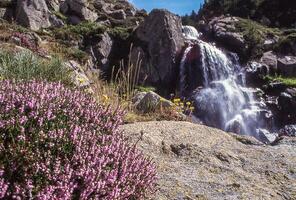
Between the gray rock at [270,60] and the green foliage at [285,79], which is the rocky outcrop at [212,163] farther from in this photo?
the gray rock at [270,60]

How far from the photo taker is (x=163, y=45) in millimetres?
29500

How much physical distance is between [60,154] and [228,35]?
3268cm

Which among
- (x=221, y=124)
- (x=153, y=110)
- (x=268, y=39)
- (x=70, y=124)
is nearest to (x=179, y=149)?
(x=70, y=124)

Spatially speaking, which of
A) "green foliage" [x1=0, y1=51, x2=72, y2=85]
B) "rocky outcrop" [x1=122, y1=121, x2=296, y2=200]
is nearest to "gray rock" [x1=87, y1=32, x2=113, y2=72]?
"green foliage" [x1=0, y1=51, x2=72, y2=85]

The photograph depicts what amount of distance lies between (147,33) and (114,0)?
22.4 metres

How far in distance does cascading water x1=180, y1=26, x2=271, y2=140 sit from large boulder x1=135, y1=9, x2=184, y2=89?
2.28ft

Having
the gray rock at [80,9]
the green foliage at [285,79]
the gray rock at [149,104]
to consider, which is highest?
the gray rock at [80,9]

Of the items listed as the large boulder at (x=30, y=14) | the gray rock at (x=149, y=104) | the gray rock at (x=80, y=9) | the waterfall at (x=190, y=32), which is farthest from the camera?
the gray rock at (x=80, y=9)

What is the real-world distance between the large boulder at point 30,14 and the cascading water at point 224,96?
9.58 metres

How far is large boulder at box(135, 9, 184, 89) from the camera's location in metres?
28.9

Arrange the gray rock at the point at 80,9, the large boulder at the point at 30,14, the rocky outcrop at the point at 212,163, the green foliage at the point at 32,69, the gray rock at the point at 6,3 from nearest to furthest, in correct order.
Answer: the rocky outcrop at the point at 212,163, the green foliage at the point at 32,69, the large boulder at the point at 30,14, the gray rock at the point at 6,3, the gray rock at the point at 80,9

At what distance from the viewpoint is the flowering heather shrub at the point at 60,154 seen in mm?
2537

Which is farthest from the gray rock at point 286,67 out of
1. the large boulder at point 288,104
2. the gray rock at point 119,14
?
the gray rock at point 119,14

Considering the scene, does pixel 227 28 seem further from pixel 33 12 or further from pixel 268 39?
pixel 33 12
